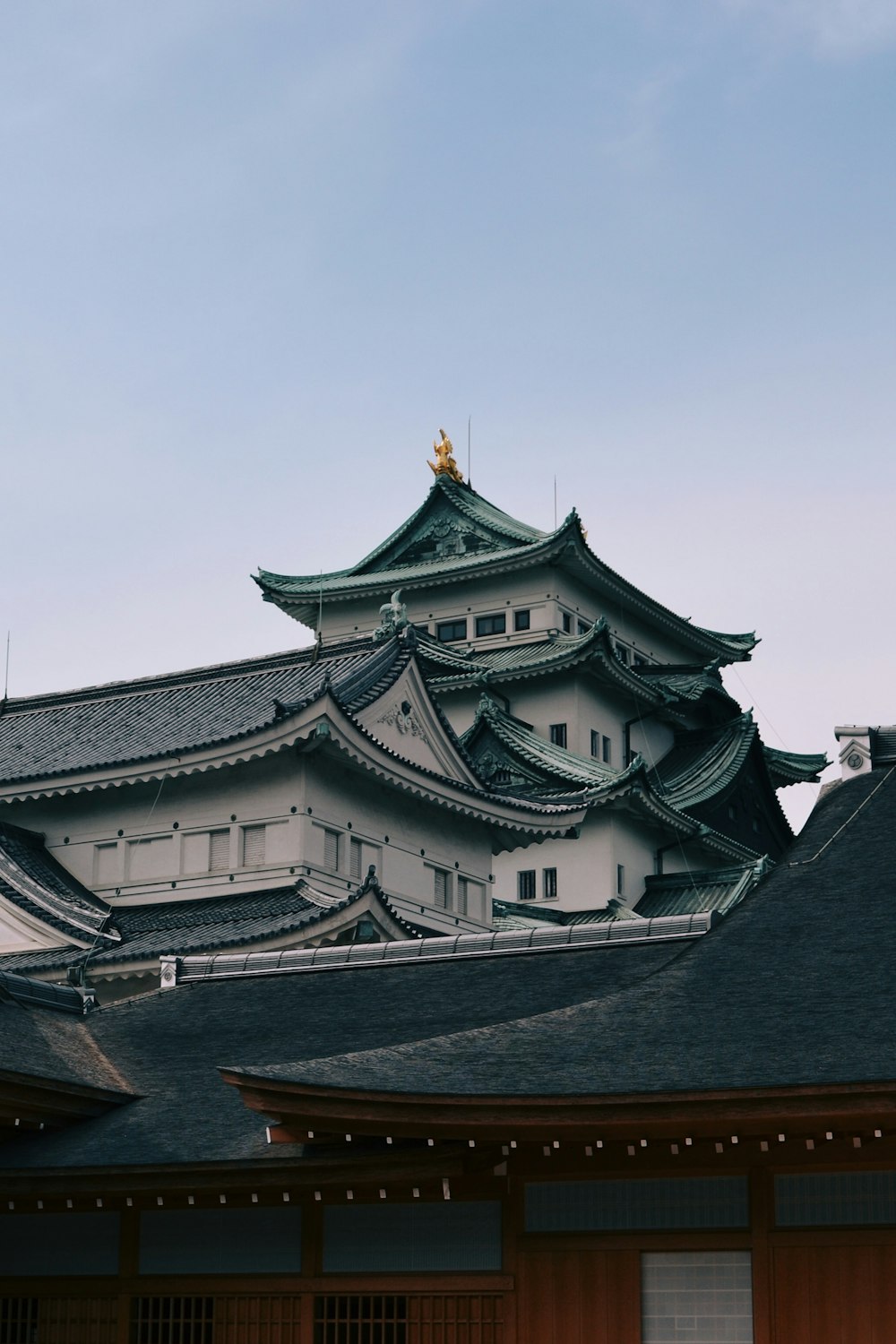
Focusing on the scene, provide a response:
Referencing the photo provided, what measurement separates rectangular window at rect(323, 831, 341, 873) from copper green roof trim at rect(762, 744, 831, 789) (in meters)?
31.7

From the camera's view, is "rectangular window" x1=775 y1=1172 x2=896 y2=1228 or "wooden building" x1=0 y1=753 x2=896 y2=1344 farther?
"rectangular window" x1=775 y1=1172 x2=896 y2=1228

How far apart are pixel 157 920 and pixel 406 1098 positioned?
20359mm

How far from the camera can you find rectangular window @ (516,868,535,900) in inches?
1937

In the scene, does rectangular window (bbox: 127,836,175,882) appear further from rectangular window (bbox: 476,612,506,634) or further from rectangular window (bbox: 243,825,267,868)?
rectangular window (bbox: 476,612,506,634)

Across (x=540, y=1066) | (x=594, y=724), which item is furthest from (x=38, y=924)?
(x=594, y=724)

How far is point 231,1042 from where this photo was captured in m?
17.1

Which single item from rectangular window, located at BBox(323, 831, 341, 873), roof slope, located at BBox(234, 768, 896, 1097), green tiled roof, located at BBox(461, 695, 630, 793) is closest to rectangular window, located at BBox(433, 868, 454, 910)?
rectangular window, located at BBox(323, 831, 341, 873)

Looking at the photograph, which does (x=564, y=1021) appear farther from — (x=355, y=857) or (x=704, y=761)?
(x=704, y=761)

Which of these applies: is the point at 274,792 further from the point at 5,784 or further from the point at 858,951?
the point at 858,951

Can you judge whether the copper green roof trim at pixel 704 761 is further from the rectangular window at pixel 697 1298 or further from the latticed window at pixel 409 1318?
the rectangular window at pixel 697 1298

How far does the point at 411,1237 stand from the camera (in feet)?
45.3

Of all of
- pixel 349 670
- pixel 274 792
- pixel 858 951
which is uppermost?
pixel 349 670

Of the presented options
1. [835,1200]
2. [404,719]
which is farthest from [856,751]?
[404,719]

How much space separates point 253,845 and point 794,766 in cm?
3355
